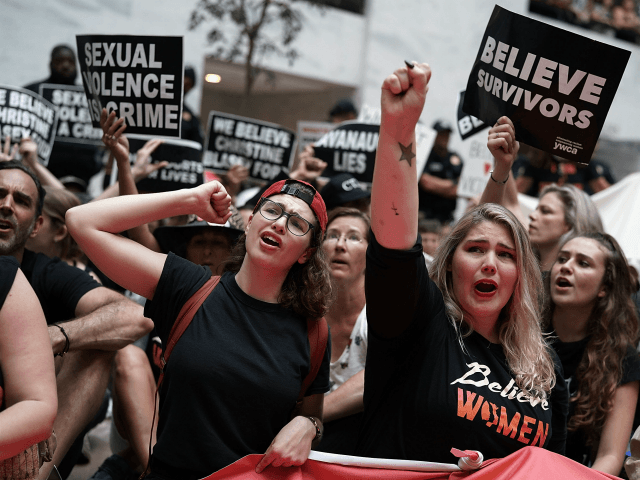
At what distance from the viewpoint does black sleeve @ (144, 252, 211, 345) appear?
8.60 ft

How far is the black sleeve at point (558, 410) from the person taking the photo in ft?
9.41

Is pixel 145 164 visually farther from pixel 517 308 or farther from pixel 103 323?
pixel 517 308

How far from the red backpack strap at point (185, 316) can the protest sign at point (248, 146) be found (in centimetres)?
389

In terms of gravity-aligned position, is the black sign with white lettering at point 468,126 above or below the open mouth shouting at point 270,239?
above

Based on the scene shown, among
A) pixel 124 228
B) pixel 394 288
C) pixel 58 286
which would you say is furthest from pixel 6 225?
pixel 394 288

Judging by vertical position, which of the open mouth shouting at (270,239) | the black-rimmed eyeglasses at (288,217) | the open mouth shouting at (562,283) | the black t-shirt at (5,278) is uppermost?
the black-rimmed eyeglasses at (288,217)

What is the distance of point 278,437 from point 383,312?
651mm

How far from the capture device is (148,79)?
424cm

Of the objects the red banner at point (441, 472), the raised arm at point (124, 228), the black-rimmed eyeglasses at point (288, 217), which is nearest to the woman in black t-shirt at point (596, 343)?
the red banner at point (441, 472)

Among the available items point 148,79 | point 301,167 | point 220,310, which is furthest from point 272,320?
point 301,167

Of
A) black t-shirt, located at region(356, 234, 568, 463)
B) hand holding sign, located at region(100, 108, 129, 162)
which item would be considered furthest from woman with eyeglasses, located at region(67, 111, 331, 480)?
hand holding sign, located at region(100, 108, 129, 162)

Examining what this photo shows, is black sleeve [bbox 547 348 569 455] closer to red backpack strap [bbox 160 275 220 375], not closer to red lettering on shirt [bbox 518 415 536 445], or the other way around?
red lettering on shirt [bbox 518 415 536 445]

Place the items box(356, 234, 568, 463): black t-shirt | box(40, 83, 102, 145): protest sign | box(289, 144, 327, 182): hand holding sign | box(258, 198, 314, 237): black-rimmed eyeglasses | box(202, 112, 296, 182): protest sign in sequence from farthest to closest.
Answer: box(202, 112, 296, 182): protest sign, box(40, 83, 102, 145): protest sign, box(289, 144, 327, 182): hand holding sign, box(258, 198, 314, 237): black-rimmed eyeglasses, box(356, 234, 568, 463): black t-shirt

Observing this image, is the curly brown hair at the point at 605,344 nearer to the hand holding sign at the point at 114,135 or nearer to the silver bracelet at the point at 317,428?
the silver bracelet at the point at 317,428
